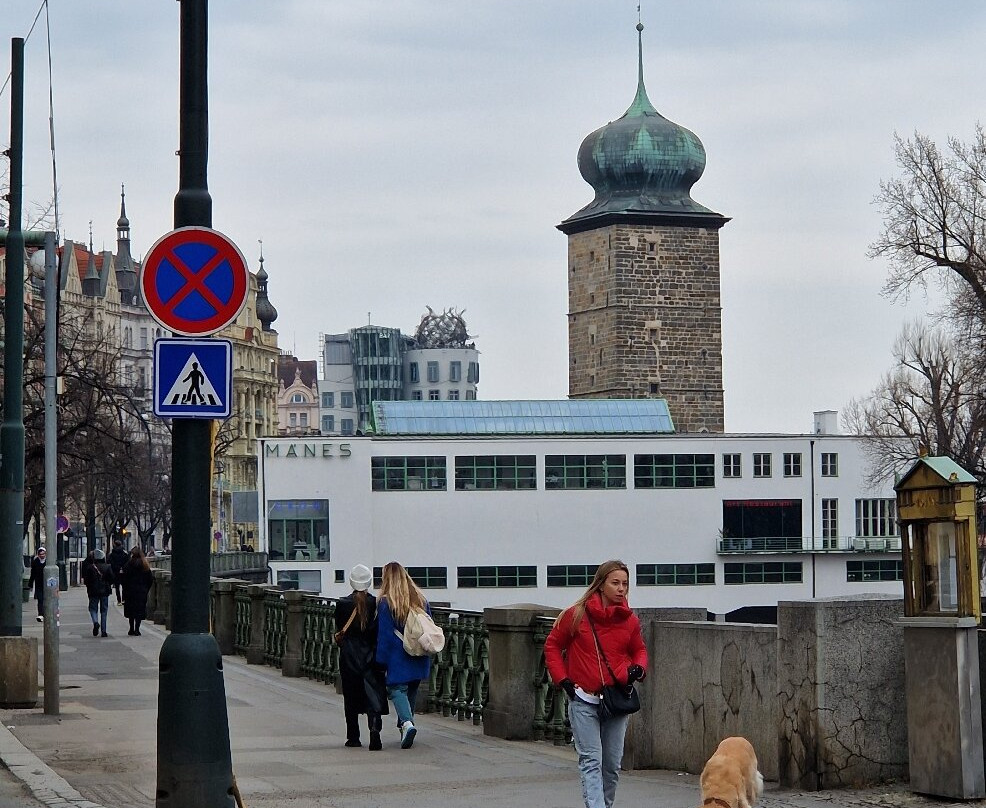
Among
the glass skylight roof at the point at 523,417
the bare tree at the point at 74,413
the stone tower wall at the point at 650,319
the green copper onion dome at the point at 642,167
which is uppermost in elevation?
the green copper onion dome at the point at 642,167

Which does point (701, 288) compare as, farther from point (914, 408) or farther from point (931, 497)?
point (931, 497)

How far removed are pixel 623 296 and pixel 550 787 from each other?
107832 mm

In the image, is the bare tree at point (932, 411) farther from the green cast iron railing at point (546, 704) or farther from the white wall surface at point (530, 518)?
the green cast iron railing at point (546, 704)

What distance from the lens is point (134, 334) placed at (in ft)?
550

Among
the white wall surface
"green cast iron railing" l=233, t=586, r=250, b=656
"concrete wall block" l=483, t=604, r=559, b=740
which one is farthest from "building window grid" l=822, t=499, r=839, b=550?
"concrete wall block" l=483, t=604, r=559, b=740

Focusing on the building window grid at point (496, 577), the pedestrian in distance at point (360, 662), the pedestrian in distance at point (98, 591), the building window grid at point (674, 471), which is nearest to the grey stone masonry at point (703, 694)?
the pedestrian in distance at point (360, 662)

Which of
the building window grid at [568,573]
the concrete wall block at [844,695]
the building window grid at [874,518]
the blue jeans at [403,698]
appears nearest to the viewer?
the concrete wall block at [844,695]

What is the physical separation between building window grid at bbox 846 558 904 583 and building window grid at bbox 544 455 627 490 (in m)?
12.6

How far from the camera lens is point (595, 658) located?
10.9 metres

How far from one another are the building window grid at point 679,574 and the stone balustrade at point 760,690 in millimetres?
79107

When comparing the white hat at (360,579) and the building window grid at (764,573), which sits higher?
the white hat at (360,579)

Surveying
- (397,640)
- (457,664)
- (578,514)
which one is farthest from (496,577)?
(397,640)

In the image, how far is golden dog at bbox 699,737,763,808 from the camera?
8.96 metres

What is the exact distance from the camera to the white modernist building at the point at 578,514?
300ft
